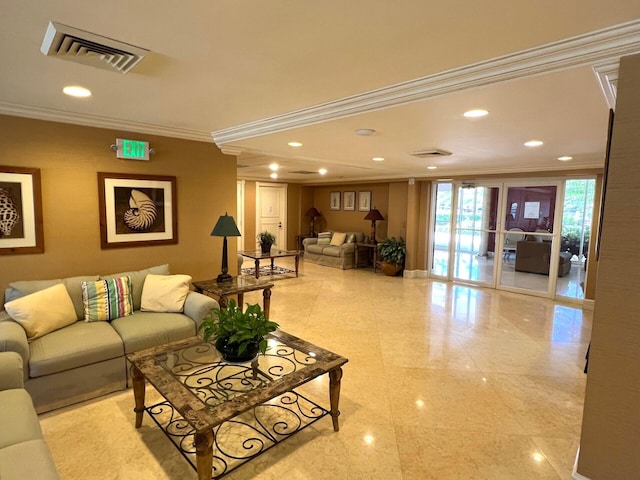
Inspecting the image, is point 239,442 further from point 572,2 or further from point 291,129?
point 572,2

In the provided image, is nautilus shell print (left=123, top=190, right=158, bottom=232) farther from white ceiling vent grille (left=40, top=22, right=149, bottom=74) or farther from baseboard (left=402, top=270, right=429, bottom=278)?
baseboard (left=402, top=270, right=429, bottom=278)

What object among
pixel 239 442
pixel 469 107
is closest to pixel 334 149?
pixel 469 107

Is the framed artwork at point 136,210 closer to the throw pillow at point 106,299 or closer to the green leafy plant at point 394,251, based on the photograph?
the throw pillow at point 106,299

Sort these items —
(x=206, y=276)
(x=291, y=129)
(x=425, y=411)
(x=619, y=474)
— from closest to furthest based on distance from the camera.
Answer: (x=619, y=474) < (x=425, y=411) < (x=291, y=129) < (x=206, y=276)

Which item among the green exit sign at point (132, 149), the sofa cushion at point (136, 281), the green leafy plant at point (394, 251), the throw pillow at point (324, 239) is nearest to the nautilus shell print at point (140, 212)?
the green exit sign at point (132, 149)

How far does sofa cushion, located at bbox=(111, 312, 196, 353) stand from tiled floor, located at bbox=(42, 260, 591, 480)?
16.2 inches

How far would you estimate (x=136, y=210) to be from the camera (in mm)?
3510

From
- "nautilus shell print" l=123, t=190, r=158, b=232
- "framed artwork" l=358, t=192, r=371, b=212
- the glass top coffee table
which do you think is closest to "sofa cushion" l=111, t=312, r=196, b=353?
the glass top coffee table

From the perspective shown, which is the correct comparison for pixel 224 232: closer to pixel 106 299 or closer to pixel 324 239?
pixel 106 299

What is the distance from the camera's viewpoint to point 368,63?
1.84 meters

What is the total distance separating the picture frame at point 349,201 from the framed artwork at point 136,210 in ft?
19.4

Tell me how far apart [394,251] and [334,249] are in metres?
1.50

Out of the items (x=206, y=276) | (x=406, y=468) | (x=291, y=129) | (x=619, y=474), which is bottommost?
(x=406, y=468)

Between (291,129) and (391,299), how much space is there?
3.46 meters
